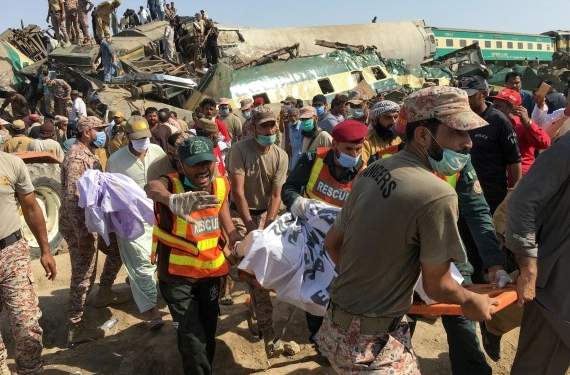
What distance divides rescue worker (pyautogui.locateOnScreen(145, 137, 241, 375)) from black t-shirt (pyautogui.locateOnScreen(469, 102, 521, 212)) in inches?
91.3

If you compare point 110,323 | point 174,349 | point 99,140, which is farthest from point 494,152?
point 110,323

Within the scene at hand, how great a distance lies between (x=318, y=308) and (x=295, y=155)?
5295 millimetres

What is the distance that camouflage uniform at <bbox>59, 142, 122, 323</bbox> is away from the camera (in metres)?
5.19

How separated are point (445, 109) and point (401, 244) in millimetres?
584

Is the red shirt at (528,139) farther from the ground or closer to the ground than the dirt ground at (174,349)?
farther from the ground

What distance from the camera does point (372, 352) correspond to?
2428 mm

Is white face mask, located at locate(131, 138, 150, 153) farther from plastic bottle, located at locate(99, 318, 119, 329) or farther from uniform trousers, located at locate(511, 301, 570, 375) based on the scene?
uniform trousers, located at locate(511, 301, 570, 375)

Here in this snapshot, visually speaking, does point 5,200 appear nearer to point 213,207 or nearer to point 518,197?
point 213,207

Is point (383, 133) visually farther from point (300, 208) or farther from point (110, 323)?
point (110, 323)

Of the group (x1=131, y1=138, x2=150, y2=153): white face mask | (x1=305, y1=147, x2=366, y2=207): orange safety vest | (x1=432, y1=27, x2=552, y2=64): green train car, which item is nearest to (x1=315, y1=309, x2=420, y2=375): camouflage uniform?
(x1=305, y1=147, x2=366, y2=207): orange safety vest

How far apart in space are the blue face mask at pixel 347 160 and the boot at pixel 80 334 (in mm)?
3169

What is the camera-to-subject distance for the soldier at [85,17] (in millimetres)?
20469

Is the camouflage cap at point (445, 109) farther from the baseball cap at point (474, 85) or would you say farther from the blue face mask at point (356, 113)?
the blue face mask at point (356, 113)

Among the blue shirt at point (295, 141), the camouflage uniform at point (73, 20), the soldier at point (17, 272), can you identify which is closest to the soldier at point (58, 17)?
the camouflage uniform at point (73, 20)
